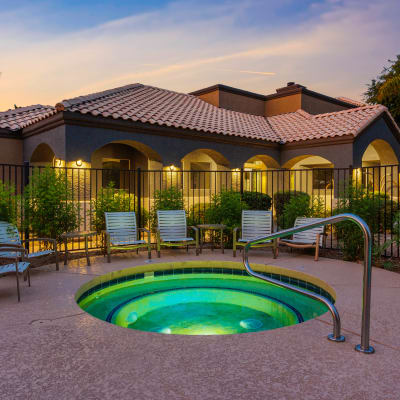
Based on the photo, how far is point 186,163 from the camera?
53.3 ft

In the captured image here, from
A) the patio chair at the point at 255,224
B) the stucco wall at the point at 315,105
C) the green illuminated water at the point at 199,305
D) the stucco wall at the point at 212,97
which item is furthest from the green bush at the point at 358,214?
the stucco wall at the point at 315,105

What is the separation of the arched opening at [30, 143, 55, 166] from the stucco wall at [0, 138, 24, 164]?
2.25 ft

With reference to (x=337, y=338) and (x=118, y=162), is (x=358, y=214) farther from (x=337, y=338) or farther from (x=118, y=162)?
(x=118, y=162)

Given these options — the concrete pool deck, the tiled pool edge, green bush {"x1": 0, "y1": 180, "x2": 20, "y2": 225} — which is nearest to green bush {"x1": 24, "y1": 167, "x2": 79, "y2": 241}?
green bush {"x1": 0, "y1": 180, "x2": 20, "y2": 225}

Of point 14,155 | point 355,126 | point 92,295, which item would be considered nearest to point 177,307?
point 92,295

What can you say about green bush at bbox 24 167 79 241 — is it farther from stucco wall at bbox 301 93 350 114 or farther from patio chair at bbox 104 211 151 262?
stucco wall at bbox 301 93 350 114

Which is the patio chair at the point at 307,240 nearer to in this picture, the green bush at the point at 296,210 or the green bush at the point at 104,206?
the green bush at the point at 296,210

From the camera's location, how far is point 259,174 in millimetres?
19000

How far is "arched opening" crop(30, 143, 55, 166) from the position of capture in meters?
12.1

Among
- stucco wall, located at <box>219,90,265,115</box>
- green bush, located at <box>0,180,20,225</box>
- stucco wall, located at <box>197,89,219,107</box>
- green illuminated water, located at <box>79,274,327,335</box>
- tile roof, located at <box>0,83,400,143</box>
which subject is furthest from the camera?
stucco wall, located at <box>219,90,265,115</box>

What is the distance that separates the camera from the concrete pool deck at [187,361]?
2.45 m

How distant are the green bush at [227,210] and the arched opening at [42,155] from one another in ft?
22.3

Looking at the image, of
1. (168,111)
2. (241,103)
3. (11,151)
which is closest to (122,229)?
(168,111)

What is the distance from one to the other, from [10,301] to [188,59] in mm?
15825
